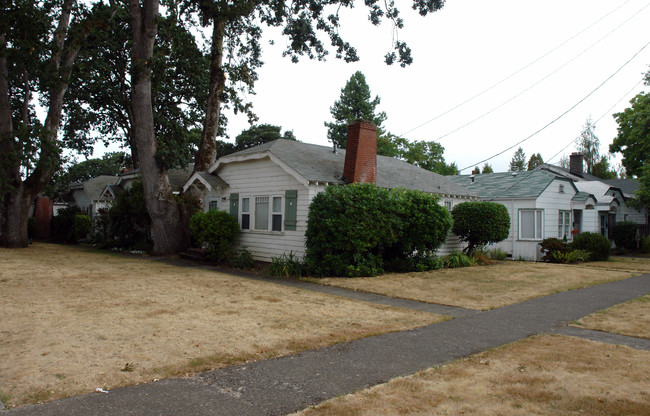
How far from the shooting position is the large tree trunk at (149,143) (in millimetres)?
18953

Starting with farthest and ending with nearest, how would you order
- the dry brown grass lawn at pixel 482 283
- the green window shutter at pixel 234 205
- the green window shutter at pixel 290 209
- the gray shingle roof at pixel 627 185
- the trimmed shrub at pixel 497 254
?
the gray shingle roof at pixel 627 185 → the trimmed shrub at pixel 497 254 → the green window shutter at pixel 234 205 → the green window shutter at pixel 290 209 → the dry brown grass lawn at pixel 482 283

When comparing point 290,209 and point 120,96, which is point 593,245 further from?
point 120,96

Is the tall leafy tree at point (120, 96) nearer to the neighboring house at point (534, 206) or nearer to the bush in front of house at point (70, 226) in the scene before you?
the bush in front of house at point (70, 226)

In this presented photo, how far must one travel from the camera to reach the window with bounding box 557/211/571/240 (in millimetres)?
23047

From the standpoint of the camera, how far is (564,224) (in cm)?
2345

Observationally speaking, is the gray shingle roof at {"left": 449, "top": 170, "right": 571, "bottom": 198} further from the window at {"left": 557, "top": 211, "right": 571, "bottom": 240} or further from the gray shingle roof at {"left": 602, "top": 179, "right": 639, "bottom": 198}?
the gray shingle roof at {"left": 602, "top": 179, "right": 639, "bottom": 198}

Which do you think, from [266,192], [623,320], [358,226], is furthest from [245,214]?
[623,320]

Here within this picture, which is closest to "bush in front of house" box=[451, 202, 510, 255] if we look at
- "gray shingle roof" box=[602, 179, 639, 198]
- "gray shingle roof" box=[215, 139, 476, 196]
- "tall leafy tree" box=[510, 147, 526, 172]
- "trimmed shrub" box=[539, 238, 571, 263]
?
"gray shingle roof" box=[215, 139, 476, 196]

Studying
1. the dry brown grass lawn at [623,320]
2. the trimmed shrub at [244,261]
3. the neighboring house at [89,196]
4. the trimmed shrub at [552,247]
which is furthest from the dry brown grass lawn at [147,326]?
the neighboring house at [89,196]

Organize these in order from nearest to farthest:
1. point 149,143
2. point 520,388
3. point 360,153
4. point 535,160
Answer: point 520,388 < point 360,153 < point 149,143 < point 535,160

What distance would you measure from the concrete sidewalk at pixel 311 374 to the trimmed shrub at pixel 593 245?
48.6 ft

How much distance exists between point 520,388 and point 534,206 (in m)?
18.7

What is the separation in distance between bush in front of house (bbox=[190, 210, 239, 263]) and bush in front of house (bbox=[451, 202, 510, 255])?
30.4 feet

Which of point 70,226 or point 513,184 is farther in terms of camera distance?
point 70,226
